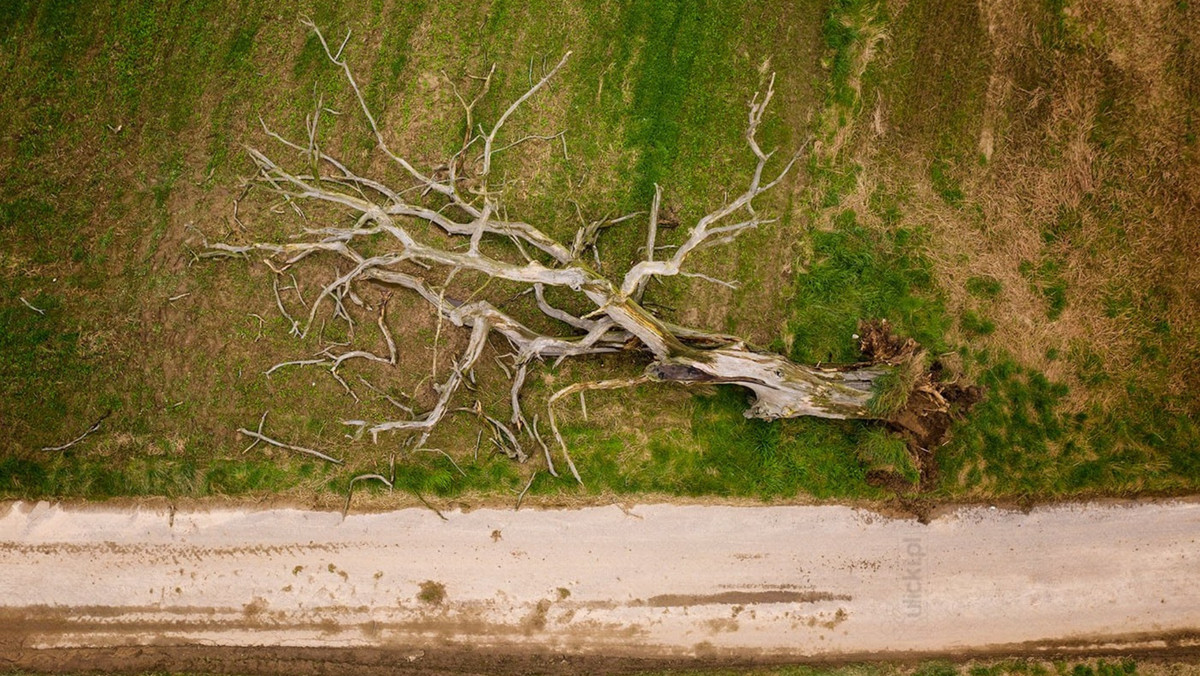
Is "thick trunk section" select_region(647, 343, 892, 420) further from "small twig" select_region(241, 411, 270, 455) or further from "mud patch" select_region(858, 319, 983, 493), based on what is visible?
"small twig" select_region(241, 411, 270, 455)

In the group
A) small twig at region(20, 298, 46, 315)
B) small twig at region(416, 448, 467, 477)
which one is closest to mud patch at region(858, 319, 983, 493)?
small twig at region(416, 448, 467, 477)

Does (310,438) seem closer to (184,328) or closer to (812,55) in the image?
(184,328)

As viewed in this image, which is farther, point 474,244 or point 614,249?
point 614,249

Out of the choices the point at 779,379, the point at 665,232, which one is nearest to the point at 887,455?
the point at 779,379

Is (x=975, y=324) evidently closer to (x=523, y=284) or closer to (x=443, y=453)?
(x=523, y=284)

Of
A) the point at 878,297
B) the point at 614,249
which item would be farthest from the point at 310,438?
the point at 878,297

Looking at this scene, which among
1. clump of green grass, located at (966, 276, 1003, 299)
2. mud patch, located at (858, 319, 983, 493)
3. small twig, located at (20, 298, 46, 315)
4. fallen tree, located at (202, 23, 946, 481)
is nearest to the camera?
fallen tree, located at (202, 23, 946, 481)
